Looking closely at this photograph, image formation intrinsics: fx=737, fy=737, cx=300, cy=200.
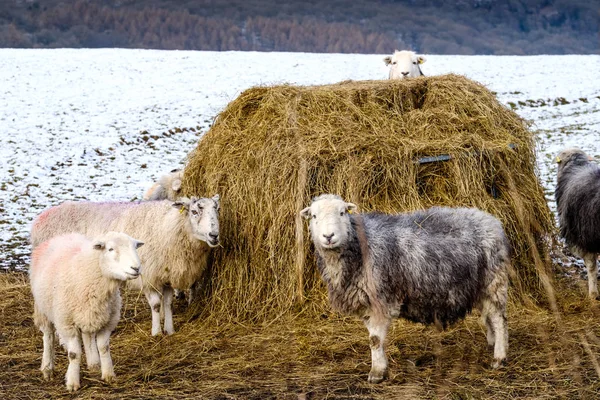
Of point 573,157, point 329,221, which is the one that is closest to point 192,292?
point 329,221

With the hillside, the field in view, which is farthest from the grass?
the hillside

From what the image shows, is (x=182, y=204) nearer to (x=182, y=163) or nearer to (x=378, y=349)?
(x=182, y=163)

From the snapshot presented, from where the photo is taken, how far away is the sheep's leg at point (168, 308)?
9023mm

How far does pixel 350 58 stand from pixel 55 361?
33132 millimetres

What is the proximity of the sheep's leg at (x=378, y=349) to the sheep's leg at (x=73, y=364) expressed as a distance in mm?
2711

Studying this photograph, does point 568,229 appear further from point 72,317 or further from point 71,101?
point 71,101

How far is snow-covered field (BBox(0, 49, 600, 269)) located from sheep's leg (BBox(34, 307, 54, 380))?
5.61 m

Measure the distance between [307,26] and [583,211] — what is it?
74727 mm

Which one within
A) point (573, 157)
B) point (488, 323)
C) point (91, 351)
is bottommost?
point (91, 351)

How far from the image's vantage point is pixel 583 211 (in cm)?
964

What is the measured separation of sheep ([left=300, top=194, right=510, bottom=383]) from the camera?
6750mm

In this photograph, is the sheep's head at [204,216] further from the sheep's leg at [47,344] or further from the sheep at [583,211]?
the sheep at [583,211]

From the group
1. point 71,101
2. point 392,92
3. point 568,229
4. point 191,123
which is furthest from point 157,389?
point 71,101

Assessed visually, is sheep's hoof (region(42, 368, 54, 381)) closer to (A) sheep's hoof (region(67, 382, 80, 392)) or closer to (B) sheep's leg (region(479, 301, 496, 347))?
(A) sheep's hoof (region(67, 382, 80, 392))
